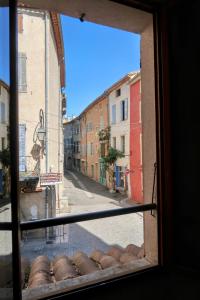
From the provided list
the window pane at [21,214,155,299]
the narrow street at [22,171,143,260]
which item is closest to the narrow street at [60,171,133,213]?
the narrow street at [22,171,143,260]

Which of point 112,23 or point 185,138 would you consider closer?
point 185,138

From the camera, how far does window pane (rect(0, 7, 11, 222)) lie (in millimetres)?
984

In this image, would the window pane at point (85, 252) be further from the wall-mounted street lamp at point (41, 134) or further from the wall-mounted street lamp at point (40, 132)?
the wall-mounted street lamp at point (41, 134)

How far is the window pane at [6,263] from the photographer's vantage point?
953 mm

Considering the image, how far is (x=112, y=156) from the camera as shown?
9.11 feet

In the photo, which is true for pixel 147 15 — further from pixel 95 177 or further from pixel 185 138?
pixel 95 177

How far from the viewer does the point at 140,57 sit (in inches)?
59.7

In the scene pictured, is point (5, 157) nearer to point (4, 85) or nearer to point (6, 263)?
point (4, 85)

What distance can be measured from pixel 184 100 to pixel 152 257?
2.58 feet

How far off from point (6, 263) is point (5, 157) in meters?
0.38

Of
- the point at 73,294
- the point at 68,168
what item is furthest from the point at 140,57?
the point at 68,168

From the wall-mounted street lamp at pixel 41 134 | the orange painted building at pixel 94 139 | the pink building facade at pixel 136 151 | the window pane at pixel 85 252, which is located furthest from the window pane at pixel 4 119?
the wall-mounted street lamp at pixel 41 134

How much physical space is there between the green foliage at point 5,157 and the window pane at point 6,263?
244mm

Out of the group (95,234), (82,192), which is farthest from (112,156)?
(95,234)
